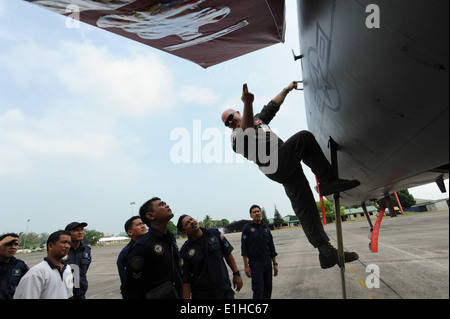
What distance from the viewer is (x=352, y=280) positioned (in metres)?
6.73

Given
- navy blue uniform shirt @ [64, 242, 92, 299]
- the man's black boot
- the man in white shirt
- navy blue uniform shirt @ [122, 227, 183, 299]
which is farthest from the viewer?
navy blue uniform shirt @ [64, 242, 92, 299]

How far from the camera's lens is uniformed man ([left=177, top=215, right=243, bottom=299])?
156 inches

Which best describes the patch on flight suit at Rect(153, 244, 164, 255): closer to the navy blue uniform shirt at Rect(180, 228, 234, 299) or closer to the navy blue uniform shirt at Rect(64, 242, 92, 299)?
the navy blue uniform shirt at Rect(180, 228, 234, 299)

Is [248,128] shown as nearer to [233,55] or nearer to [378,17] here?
[378,17]

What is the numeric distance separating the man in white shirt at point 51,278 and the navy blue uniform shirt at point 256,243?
12.0 ft

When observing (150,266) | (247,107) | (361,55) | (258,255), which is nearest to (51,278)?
(150,266)

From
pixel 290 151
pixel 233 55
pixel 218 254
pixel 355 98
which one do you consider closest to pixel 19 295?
pixel 218 254

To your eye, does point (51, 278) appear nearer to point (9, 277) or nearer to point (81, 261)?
point (9, 277)

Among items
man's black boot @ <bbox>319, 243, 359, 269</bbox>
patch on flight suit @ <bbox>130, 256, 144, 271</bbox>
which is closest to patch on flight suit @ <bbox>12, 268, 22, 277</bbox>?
patch on flight suit @ <bbox>130, 256, 144, 271</bbox>

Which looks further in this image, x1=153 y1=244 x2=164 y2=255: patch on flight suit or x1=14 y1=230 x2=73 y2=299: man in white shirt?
x1=14 y1=230 x2=73 y2=299: man in white shirt

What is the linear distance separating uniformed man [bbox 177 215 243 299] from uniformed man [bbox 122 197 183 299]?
127cm

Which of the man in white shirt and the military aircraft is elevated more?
the military aircraft

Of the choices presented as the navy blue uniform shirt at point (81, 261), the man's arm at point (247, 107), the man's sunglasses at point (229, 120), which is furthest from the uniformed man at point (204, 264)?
the man's arm at point (247, 107)

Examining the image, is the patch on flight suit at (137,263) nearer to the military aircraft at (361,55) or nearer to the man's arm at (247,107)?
the man's arm at (247,107)
